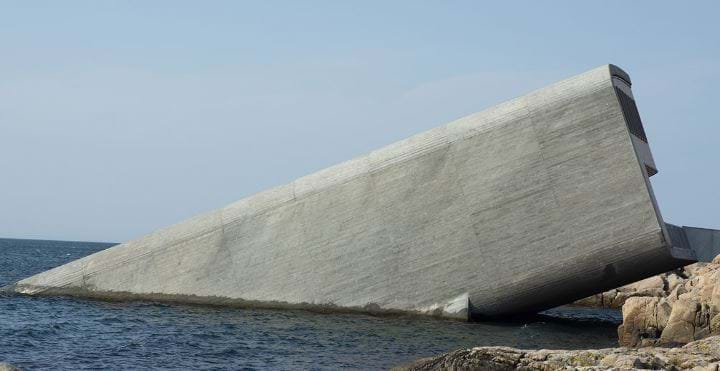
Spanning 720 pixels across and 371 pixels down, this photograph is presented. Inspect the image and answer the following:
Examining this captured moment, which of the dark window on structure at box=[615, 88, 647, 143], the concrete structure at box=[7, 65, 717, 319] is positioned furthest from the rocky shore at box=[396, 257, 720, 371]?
the dark window on structure at box=[615, 88, 647, 143]

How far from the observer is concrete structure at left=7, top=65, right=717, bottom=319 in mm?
18734

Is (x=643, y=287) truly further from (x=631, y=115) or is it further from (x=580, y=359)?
(x=580, y=359)

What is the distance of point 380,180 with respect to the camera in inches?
804

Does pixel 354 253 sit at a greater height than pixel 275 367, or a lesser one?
greater

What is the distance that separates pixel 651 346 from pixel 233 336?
7.89 m

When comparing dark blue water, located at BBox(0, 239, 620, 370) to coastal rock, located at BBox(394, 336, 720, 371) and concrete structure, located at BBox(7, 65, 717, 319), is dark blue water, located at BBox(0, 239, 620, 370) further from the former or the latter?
coastal rock, located at BBox(394, 336, 720, 371)

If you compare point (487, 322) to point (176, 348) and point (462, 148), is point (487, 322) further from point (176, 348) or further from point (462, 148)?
point (176, 348)

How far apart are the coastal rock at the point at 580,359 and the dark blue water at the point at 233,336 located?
9.90 feet

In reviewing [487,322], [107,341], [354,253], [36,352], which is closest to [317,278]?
[354,253]

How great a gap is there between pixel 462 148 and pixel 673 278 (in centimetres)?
→ 1036

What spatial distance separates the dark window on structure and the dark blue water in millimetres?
4474

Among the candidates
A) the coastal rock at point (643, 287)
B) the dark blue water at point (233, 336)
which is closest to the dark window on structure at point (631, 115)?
the dark blue water at point (233, 336)

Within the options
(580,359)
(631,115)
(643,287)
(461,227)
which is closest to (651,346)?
(580,359)

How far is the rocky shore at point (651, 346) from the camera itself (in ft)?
36.9
